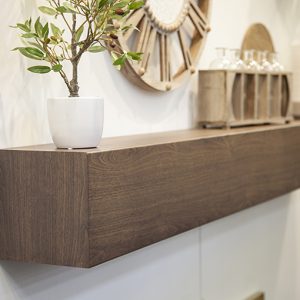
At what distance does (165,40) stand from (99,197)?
32.9 inches

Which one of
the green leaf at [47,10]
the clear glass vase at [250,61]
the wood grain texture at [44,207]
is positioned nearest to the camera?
the wood grain texture at [44,207]

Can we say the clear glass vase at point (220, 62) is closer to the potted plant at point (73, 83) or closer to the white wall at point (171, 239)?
the white wall at point (171, 239)

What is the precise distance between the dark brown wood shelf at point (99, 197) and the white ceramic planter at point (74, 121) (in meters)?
0.04

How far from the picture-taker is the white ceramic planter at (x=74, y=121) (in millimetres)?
1421

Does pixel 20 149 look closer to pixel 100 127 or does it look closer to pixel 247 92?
pixel 100 127

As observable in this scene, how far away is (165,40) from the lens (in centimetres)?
207

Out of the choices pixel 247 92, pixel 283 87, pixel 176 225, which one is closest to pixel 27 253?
pixel 176 225

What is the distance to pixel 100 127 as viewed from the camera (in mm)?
1474

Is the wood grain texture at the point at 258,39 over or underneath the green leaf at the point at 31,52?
over

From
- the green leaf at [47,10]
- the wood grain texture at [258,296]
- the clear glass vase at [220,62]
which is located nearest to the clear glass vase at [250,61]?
the clear glass vase at [220,62]

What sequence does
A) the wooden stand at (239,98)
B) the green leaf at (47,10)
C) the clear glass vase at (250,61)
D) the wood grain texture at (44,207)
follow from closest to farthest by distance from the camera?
the wood grain texture at (44,207) → the green leaf at (47,10) → the wooden stand at (239,98) → the clear glass vase at (250,61)

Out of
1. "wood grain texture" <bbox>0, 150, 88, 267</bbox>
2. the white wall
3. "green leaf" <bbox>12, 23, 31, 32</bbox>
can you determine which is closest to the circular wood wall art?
the white wall

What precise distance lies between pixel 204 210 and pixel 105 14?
659 millimetres

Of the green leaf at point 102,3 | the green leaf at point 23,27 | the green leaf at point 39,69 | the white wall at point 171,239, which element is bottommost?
the white wall at point 171,239
